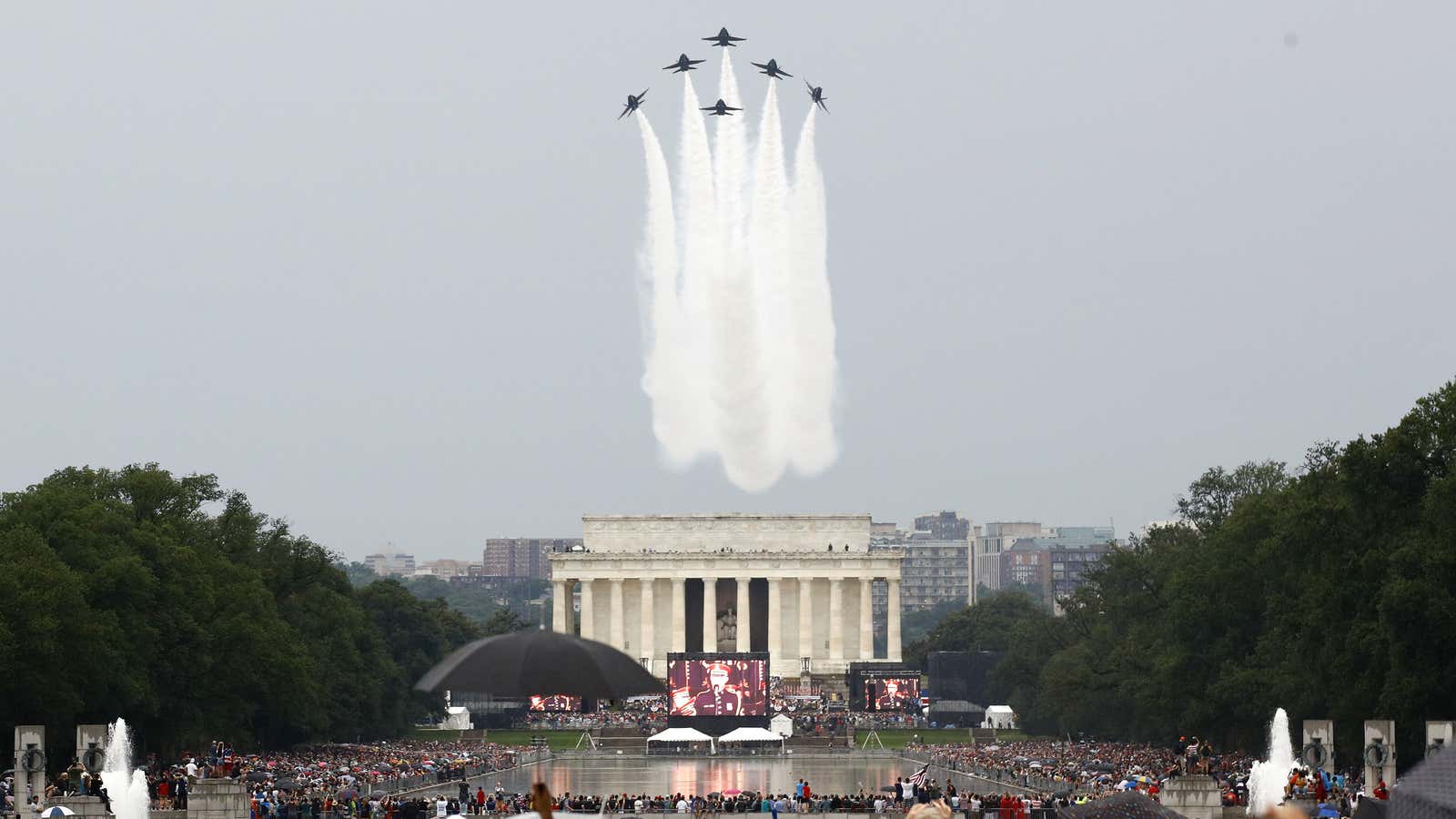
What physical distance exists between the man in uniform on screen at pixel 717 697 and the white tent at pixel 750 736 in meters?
1.87

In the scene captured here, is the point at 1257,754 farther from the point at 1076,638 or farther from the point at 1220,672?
the point at 1076,638

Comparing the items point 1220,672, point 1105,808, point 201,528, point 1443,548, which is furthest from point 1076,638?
point 1105,808

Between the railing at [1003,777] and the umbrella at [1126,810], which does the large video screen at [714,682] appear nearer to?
the railing at [1003,777]

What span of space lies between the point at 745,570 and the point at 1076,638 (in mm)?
37794

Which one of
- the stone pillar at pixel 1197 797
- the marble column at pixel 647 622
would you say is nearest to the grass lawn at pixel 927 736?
the marble column at pixel 647 622

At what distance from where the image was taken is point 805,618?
143375mm

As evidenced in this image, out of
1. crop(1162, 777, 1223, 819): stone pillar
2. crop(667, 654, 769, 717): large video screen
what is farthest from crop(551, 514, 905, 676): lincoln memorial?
crop(1162, 777, 1223, 819): stone pillar

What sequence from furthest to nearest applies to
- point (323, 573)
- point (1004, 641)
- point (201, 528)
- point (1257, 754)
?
point (1004, 641) → point (323, 573) → point (201, 528) → point (1257, 754)

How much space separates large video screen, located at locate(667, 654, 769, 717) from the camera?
293 ft

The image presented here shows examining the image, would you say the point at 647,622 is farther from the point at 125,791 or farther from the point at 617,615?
the point at 125,791

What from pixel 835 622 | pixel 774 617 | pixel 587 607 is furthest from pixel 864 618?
pixel 587 607

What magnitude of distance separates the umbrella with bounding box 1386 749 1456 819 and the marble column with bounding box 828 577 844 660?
138 metres

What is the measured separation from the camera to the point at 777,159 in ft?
394

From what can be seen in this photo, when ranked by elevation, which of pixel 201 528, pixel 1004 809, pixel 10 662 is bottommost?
pixel 1004 809
